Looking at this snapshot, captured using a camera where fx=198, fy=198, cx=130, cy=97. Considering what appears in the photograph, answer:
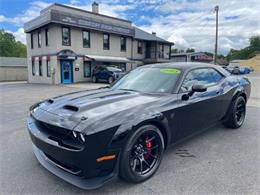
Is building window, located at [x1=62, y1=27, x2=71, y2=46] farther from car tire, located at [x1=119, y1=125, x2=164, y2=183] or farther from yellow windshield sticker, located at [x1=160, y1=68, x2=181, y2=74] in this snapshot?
car tire, located at [x1=119, y1=125, x2=164, y2=183]

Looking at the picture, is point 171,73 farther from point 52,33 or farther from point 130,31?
point 130,31

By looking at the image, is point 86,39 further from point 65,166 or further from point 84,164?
point 84,164

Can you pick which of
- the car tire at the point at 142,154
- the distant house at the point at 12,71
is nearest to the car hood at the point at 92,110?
the car tire at the point at 142,154

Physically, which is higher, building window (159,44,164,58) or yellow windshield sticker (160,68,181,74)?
building window (159,44,164,58)

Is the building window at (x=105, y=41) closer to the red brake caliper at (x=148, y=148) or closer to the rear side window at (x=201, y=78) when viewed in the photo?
the rear side window at (x=201, y=78)

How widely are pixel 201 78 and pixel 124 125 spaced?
2.13 meters

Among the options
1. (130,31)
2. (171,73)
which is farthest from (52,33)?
(171,73)

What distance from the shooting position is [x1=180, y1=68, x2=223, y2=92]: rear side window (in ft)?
10.7

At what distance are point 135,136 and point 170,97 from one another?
0.90m

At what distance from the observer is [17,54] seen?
210 ft

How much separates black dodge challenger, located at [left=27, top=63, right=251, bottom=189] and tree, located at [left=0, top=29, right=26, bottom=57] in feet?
222

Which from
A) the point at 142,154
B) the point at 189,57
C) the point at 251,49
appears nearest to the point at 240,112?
the point at 142,154

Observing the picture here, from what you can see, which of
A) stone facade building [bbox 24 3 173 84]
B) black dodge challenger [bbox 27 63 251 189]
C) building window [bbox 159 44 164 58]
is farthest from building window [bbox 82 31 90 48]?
black dodge challenger [bbox 27 63 251 189]

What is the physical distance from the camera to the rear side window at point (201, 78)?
327cm
